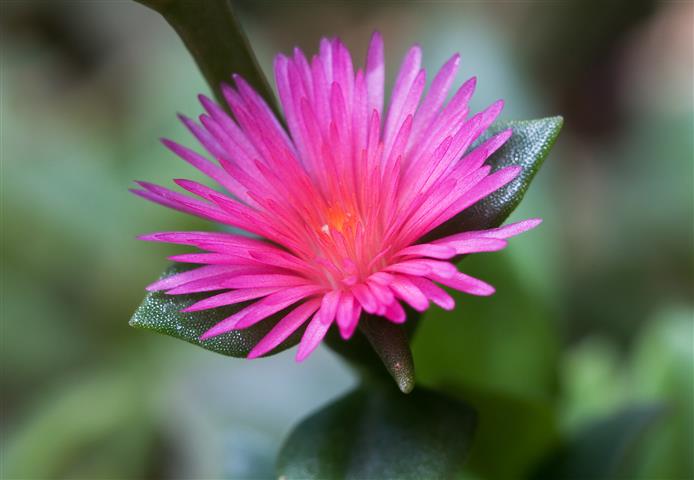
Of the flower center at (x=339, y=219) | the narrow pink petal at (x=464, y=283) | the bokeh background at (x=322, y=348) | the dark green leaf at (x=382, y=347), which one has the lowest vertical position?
the bokeh background at (x=322, y=348)

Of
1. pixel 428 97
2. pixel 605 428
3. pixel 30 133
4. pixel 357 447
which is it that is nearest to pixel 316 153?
pixel 428 97

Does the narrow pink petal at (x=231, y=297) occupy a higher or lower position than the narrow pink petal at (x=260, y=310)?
higher

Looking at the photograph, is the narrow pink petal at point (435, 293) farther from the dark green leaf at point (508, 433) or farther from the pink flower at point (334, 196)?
the dark green leaf at point (508, 433)

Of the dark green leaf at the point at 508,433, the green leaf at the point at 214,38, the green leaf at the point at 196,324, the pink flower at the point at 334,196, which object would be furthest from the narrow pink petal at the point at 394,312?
the dark green leaf at the point at 508,433

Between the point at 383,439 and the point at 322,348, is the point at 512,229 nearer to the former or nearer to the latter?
the point at 383,439

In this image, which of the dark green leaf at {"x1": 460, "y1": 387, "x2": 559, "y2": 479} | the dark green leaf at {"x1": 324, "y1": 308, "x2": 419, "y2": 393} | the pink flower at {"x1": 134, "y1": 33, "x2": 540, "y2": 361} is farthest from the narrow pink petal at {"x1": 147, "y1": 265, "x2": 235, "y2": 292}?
the dark green leaf at {"x1": 460, "y1": 387, "x2": 559, "y2": 479}

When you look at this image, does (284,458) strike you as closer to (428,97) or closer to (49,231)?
(428,97)

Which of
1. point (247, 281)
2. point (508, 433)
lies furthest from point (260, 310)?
point (508, 433)
